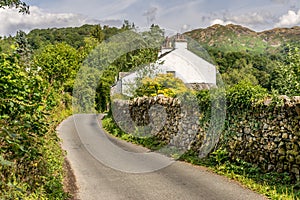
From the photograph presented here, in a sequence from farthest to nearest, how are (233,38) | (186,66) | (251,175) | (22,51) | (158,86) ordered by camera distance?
(233,38), (186,66), (158,86), (251,175), (22,51)

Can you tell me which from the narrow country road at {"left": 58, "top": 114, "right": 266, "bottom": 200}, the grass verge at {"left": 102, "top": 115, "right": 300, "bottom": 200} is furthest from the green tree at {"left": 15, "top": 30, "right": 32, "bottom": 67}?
the grass verge at {"left": 102, "top": 115, "right": 300, "bottom": 200}

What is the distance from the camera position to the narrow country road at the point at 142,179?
7.63 metres

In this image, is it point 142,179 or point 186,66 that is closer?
point 142,179

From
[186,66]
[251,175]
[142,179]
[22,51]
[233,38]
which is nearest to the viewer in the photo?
[22,51]

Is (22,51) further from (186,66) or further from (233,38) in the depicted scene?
(233,38)

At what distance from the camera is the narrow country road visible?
7.63 m

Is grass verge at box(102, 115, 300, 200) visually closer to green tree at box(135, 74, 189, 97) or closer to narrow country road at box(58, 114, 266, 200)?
narrow country road at box(58, 114, 266, 200)

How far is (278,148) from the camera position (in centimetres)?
826

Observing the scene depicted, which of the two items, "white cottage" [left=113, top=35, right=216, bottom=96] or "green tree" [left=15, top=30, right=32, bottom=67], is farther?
"white cottage" [left=113, top=35, right=216, bottom=96]

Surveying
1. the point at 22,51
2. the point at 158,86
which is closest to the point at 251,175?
the point at 22,51

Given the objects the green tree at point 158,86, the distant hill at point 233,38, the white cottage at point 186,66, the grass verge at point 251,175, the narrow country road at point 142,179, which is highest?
the distant hill at point 233,38

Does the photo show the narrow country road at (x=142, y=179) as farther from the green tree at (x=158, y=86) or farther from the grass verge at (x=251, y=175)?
the green tree at (x=158, y=86)

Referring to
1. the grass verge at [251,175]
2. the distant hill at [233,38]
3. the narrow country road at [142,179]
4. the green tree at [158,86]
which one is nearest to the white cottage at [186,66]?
the green tree at [158,86]

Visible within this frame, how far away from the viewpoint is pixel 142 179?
9172 millimetres
